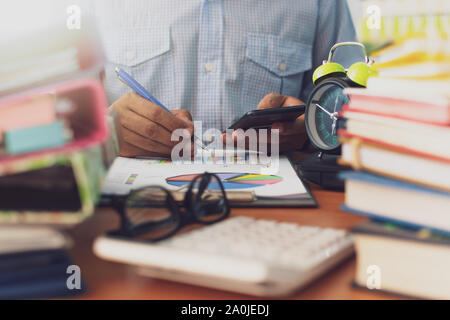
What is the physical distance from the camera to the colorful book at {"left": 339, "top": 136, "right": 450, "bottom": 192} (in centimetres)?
33

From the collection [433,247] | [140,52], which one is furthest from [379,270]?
[140,52]

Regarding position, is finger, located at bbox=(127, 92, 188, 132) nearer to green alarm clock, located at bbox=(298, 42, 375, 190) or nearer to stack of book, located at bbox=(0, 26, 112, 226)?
green alarm clock, located at bbox=(298, 42, 375, 190)

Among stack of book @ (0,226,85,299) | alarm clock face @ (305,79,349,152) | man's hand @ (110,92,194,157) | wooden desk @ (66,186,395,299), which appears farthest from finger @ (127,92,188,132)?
stack of book @ (0,226,85,299)

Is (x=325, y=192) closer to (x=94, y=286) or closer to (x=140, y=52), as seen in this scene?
(x=94, y=286)

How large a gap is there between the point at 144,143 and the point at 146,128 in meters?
0.03

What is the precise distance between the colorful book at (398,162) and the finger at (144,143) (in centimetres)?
50

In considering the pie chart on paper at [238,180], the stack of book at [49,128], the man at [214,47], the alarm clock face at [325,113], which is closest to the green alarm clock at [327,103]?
the alarm clock face at [325,113]

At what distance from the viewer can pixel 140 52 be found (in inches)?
54.4

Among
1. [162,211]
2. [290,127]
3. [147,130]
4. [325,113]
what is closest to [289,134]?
[290,127]

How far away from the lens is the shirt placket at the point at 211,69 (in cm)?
131

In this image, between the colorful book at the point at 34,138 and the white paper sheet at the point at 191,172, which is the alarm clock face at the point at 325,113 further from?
the colorful book at the point at 34,138

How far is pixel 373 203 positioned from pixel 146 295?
0.66 ft

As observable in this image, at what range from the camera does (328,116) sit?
→ 691 millimetres

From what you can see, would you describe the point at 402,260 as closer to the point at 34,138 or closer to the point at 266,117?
the point at 34,138
